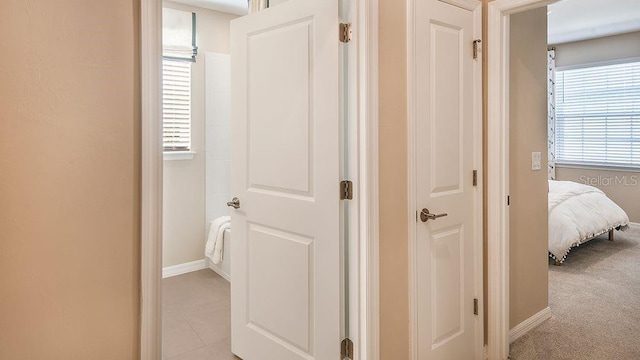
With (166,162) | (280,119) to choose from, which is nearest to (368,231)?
(280,119)

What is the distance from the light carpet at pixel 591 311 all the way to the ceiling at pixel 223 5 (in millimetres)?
3738

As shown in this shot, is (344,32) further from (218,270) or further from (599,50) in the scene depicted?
(599,50)

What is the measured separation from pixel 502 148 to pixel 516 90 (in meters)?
0.56

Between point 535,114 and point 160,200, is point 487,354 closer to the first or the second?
point 535,114

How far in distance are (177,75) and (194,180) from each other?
41.2 inches

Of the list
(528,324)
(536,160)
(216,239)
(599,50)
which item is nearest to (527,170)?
(536,160)

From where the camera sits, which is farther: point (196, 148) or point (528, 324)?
point (196, 148)

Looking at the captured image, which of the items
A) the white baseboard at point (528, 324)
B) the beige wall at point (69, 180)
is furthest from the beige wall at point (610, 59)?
the beige wall at point (69, 180)

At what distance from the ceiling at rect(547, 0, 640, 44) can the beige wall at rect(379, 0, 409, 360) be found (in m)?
3.46

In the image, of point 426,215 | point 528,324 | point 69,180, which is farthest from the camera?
point 528,324

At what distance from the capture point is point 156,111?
120 cm

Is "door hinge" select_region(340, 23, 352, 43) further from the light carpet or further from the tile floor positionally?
the light carpet

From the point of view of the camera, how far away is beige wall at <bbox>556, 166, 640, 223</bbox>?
18.8ft

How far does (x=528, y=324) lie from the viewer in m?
2.69
